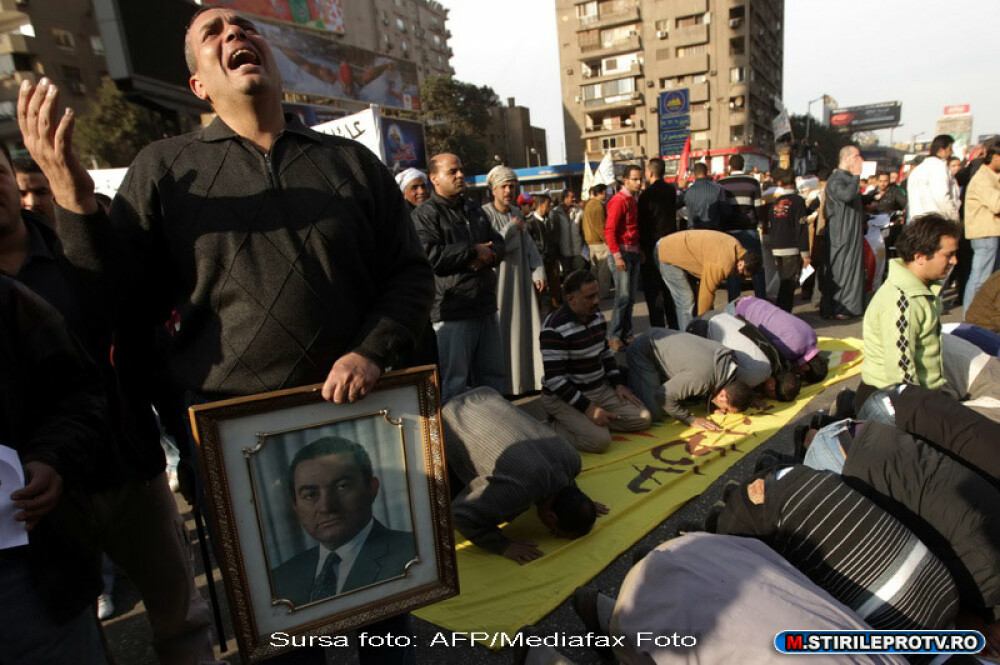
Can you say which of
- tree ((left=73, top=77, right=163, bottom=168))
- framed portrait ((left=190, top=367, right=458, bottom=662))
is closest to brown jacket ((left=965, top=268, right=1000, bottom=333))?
framed portrait ((left=190, top=367, right=458, bottom=662))

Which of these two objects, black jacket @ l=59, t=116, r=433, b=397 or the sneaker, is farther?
the sneaker

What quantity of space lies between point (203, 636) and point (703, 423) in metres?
3.52

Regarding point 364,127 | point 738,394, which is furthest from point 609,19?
point 738,394

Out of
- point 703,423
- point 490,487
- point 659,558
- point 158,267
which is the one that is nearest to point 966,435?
point 659,558

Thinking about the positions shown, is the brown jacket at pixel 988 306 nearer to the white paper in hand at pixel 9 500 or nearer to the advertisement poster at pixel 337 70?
the white paper in hand at pixel 9 500

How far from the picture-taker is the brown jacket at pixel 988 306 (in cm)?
423

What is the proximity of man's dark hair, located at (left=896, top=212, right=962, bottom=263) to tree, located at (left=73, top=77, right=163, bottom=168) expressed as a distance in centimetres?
2682

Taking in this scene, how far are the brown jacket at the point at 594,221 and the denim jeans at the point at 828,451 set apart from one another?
22.7 feet

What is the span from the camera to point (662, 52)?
159 feet

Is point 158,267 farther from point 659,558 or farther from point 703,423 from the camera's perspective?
point 703,423

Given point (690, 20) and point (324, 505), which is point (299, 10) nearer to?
point (690, 20)

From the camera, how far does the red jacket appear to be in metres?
6.31

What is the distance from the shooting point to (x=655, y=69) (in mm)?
48938

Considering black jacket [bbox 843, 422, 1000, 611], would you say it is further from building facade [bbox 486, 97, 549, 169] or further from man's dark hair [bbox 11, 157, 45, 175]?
building facade [bbox 486, 97, 549, 169]
